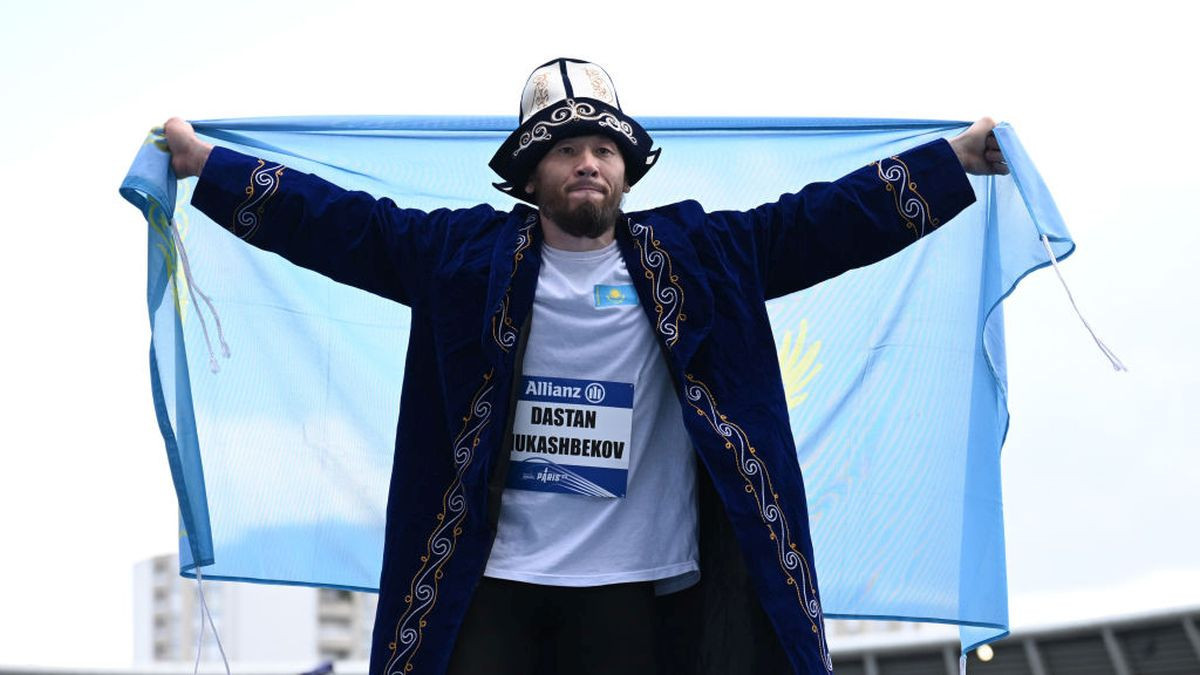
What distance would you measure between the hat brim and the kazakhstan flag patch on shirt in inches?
12.1

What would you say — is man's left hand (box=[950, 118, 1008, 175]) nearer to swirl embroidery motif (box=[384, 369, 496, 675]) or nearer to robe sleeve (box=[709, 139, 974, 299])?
robe sleeve (box=[709, 139, 974, 299])

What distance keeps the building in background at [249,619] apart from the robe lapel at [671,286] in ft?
176

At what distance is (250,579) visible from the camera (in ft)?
12.8

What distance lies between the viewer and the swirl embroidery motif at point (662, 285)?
293cm

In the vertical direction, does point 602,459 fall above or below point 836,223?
below

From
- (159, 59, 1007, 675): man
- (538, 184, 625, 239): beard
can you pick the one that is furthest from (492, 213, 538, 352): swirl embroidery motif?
(538, 184, 625, 239): beard

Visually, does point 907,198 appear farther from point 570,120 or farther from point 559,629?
point 559,629

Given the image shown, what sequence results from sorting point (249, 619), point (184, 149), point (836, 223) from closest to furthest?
1. point (836, 223)
2. point (184, 149)
3. point (249, 619)

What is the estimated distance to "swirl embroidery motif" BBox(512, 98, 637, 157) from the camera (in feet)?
10.0

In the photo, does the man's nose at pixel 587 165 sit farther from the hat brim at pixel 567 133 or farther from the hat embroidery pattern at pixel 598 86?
the hat embroidery pattern at pixel 598 86

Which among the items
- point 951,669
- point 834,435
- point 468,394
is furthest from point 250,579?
point 951,669

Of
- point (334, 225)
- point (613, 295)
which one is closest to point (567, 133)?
point (613, 295)

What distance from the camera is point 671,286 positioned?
2971mm

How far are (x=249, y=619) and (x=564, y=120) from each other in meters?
58.1
